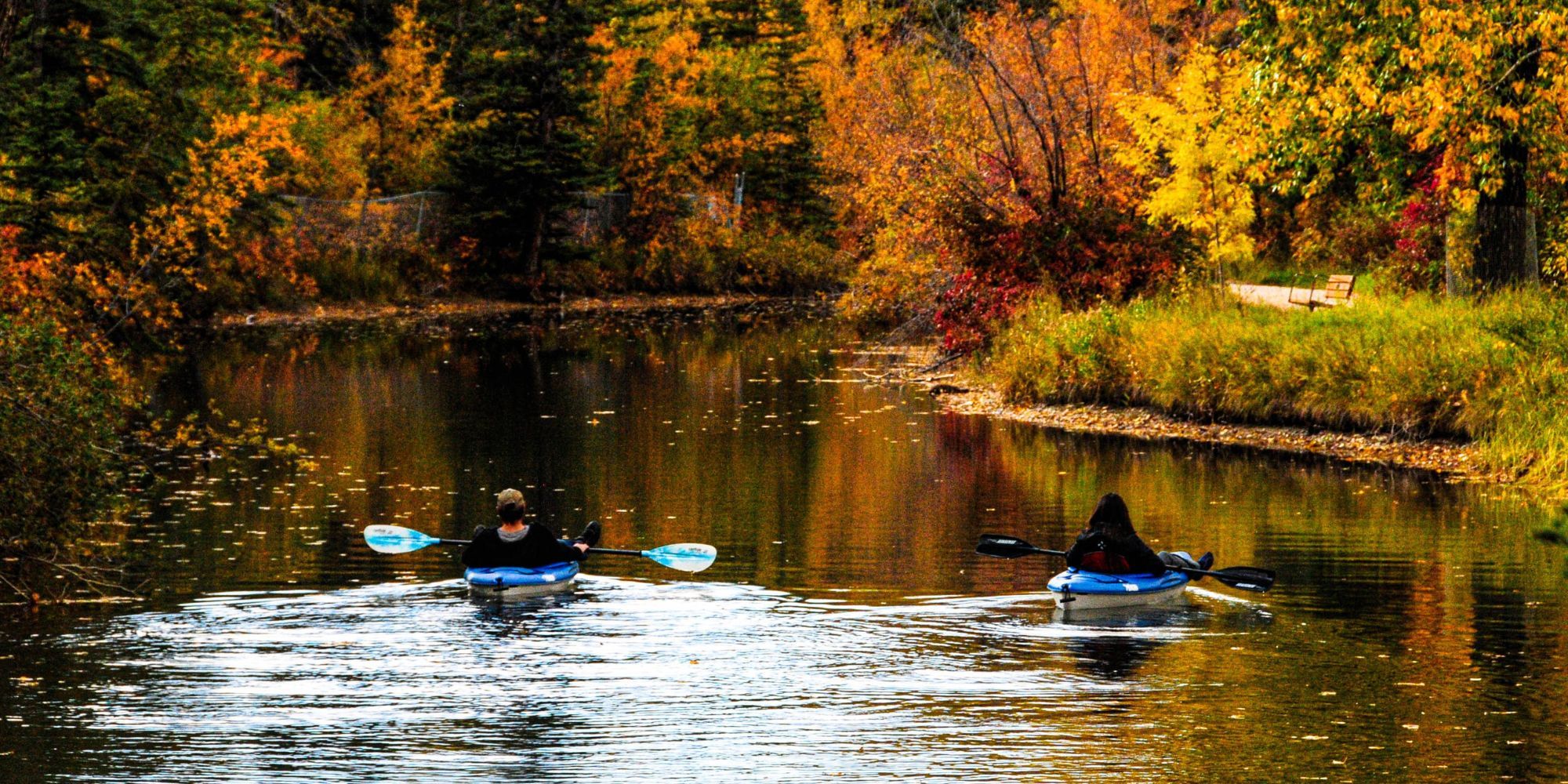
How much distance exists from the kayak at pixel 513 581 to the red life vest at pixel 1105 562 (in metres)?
4.59

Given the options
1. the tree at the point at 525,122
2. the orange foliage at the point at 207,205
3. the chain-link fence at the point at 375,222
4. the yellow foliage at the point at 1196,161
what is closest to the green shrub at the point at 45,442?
the orange foliage at the point at 207,205

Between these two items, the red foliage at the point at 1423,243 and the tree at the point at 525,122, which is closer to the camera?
the red foliage at the point at 1423,243

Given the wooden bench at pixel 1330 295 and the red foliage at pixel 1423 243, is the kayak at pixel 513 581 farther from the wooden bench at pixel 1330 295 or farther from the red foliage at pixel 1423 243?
the red foliage at pixel 1423 243

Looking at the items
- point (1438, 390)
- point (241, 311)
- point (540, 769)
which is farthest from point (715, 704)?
point (241, 311)

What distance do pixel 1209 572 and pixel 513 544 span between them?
601 cm

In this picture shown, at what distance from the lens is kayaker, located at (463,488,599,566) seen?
17.2 meters

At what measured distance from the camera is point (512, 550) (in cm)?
1727

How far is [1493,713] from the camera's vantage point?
13.0m

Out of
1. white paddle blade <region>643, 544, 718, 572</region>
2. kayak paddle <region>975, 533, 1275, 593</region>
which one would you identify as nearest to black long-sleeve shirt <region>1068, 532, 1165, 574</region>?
kayak paddle <region>975, 533, 1275, 593</region>

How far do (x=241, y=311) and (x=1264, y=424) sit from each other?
3683 cm

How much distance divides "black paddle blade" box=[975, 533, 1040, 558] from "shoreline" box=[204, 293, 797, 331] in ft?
132

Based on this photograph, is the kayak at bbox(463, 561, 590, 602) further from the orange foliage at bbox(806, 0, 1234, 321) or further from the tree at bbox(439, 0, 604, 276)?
the tree at bbox(439, 0, 604, 276)

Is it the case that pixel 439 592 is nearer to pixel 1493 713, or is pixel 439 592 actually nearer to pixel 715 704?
pixel 715 704

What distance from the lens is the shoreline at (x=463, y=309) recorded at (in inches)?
2271
